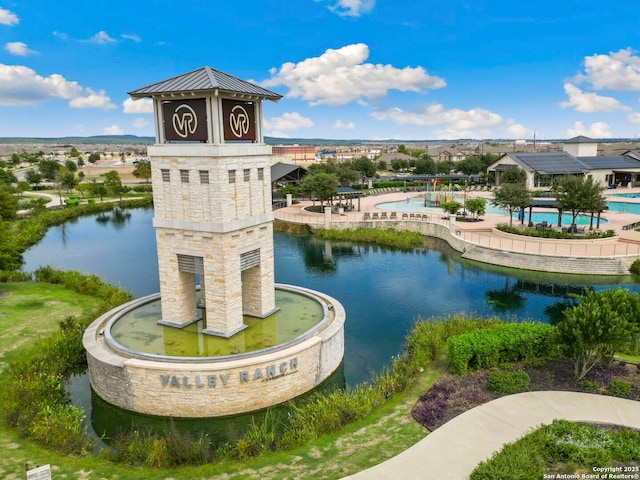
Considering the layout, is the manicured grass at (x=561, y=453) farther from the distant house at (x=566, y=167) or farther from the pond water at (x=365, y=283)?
the distant house at (x=566, y=167)

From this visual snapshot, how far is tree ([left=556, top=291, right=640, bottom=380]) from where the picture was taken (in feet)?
47.4

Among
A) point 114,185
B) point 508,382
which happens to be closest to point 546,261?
point 508,382

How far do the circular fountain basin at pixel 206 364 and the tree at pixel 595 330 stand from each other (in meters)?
7.80

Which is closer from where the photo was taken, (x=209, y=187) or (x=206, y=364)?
(x=206, y=364)

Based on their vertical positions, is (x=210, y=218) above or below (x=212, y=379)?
above

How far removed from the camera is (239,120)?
17547 mm

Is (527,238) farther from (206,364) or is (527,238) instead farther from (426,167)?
(426,167)

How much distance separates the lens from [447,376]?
16.2m

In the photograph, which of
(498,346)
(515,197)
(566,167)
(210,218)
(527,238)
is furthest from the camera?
(566,167)

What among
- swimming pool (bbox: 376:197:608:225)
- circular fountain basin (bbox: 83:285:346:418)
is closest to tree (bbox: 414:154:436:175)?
swimming pool (bbox: 376:197:608:225)

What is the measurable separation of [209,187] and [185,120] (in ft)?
8.65

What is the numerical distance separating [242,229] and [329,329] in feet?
16.2

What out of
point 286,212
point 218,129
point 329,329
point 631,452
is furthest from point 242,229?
point 286,212

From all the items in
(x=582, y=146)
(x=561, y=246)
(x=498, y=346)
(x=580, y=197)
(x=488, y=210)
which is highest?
(x=582, y=146)
